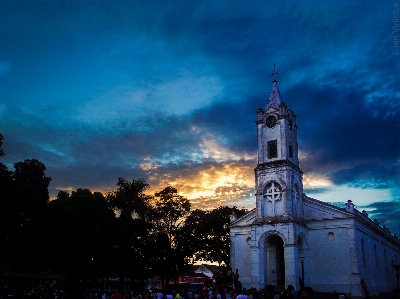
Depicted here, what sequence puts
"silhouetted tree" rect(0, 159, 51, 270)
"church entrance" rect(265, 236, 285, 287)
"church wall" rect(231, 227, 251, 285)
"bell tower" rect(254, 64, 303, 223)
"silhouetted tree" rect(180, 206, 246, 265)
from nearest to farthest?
"silhouetted tree" rect(0, 159, 51, 270) < "bell tower" rect(254, 64, 303, 223) < "church entrance" rect(265, 236, 285, 287) < "church wall" rect(231, 227, 251, 285) < "silhouetted tree" rect(180, 206, 246, 265)

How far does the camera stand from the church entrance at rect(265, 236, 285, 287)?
144 ft

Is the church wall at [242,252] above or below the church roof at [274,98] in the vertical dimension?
below

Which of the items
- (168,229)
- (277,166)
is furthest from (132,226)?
(277,166)

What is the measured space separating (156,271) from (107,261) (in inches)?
376

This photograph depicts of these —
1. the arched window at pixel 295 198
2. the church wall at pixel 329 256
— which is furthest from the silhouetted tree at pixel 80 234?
the church wall at pixel 329 256

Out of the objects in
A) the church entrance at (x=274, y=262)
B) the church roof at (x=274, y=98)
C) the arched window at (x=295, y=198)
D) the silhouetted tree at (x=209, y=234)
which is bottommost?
the church entrance at (x=274, y=262)

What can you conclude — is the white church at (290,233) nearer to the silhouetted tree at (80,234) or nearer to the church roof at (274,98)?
the church roof at (274,98)

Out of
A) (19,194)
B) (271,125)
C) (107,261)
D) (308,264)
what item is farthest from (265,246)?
(19,194)

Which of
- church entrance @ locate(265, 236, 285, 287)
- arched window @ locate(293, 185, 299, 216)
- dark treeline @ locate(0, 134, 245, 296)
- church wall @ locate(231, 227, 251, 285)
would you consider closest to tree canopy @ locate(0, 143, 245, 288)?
dark treeline @ locate(0, 134, 245, 296)

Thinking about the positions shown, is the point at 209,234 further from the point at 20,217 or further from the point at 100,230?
the point at 20,217

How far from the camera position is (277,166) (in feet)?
145

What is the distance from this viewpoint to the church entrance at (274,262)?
4384cm

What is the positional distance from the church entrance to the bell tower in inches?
132

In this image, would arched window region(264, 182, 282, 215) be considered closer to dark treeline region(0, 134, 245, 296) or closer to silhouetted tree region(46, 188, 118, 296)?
dark treeline region(0, 134, 245, 296)
